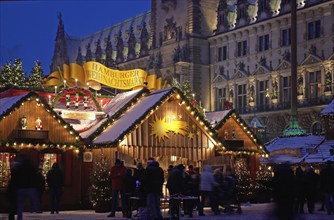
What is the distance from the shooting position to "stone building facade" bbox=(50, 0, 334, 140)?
50.3m

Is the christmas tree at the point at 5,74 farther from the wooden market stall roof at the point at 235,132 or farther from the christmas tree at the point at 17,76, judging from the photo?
the wooden market stall roof at the point at 235,132

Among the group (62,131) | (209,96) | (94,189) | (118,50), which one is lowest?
(94,189)

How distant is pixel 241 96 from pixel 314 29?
33.7ft

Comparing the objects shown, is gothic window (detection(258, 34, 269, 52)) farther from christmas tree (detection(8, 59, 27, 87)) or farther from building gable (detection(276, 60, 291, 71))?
christmas tree (detection(8, 59, 27, 87))

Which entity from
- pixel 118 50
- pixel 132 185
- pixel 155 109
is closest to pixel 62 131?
pixel 155 109

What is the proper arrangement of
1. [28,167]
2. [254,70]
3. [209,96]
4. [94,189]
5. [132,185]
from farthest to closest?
[209,96], [254,70], [94,189], [132,185], [28,167]

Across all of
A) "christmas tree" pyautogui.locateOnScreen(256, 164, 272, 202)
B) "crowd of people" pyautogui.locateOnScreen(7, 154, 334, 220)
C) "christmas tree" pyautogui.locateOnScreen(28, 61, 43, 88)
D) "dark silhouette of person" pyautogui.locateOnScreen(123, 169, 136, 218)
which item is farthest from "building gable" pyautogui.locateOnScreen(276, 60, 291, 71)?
"dark silhouette of person" pyautogui.locateOnScreen(123, 169, 136, 218)

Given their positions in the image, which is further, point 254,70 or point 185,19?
point 185,19

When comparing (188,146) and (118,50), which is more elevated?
(118,50)

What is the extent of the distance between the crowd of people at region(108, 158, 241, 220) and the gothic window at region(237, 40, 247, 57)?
3647cm

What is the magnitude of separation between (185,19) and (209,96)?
7.73 m

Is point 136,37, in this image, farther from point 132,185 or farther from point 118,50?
point 132,185

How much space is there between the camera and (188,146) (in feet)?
82.5

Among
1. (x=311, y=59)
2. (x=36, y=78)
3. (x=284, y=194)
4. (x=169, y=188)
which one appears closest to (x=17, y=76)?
(x=36, y=78)
